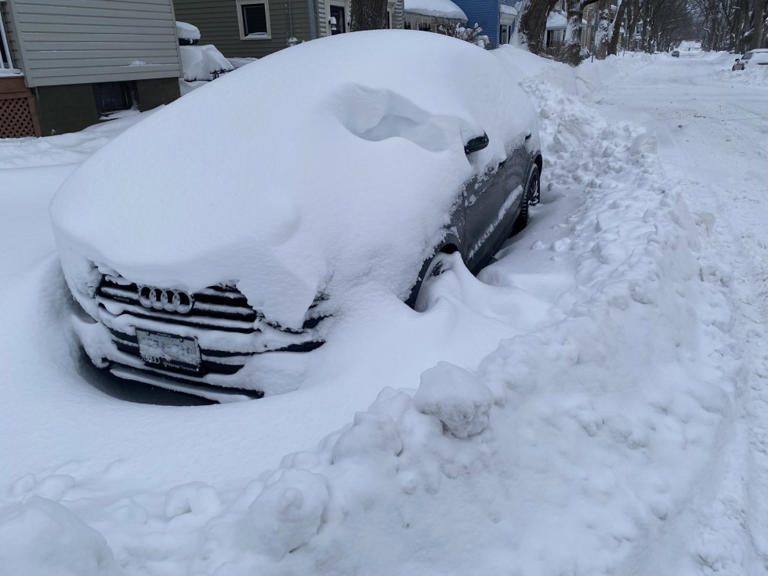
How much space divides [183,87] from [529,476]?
15305 millimetres

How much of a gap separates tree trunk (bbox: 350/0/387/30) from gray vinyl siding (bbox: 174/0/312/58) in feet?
31.1

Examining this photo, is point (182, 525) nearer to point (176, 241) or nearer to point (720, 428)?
point (176, 241)

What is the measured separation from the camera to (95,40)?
1212 cm

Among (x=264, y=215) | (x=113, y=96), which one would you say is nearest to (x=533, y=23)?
(x=113, y=96)

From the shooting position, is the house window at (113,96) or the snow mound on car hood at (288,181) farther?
the house window at (113,96)

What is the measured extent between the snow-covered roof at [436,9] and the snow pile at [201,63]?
14.5 m

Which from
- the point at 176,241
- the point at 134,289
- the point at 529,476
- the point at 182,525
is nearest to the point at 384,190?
the point at 176,241

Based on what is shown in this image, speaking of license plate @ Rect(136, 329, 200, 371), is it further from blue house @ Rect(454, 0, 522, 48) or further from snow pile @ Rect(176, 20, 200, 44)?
blue house @ Rect(454, 0, 522, 48)

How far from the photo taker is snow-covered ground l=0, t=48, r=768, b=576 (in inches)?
74.4

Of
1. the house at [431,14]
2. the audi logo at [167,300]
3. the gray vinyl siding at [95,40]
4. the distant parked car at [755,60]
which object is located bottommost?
the distant parked car at [755,60]

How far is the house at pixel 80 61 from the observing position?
1066cm

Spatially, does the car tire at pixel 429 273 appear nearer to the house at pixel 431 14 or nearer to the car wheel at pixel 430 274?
the car wheel at pixel 430 274

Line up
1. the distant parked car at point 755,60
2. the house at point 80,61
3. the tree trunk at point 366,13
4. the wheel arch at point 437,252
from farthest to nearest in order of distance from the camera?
1. the distant parked car at point 755,60
2. the tree trunk at point 366,13
3. the house at point 80,61
4. the wheel arch at point 437,252

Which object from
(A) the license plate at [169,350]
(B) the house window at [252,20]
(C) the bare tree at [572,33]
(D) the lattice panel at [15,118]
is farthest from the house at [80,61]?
(C) the bare tree at [572,33]
